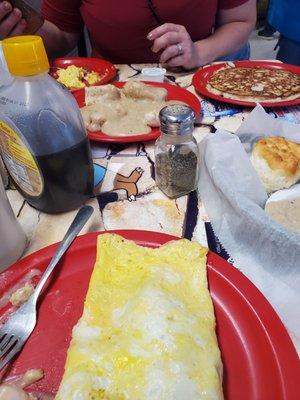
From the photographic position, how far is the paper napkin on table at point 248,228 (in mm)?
672

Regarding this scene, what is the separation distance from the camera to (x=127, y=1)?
5.36 feet

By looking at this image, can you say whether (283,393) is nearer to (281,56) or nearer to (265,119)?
(265,119)

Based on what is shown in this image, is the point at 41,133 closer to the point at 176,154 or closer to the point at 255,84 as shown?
the point at 176,154

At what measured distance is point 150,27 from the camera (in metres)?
1.72

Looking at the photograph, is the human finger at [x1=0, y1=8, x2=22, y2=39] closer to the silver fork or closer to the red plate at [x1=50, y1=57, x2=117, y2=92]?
the red plate at [x1=50, y1=57, x2=117, y2=92]

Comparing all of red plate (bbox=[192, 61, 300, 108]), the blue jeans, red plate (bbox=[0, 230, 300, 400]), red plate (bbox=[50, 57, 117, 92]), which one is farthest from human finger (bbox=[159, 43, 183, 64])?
red plate (bbox=[0, 230, 300, 400])

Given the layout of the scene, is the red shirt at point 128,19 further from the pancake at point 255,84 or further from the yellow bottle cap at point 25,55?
the yellow bottle cap at point 25,55

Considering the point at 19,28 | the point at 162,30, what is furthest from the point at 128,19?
the point at 19,28

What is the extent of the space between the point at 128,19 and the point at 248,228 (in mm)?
1321

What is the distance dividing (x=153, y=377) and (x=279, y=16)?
2.70m

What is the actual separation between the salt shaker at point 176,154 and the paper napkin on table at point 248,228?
0.15 feet

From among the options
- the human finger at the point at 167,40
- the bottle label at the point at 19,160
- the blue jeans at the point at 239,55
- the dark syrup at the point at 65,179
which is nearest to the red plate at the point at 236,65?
the human finger at the point at 167,40

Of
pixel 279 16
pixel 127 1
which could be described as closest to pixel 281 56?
pixel 279 16

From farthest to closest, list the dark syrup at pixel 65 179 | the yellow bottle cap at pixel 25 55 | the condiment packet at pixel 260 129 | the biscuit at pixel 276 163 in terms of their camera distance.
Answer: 1. the condiment packet at pixel 260 129
2. the biscuit at pixel 276 163
3. the dark syrup at pixel 65 179
4. the yellow bottle cap at pixel 25 55
